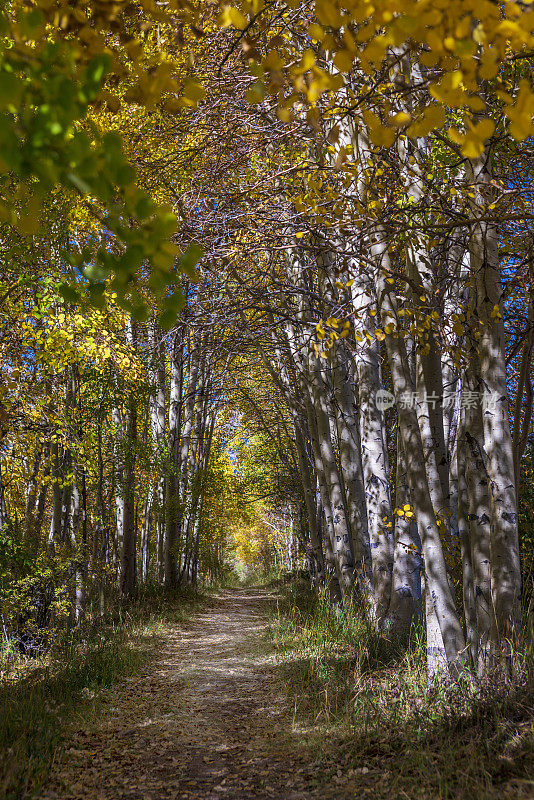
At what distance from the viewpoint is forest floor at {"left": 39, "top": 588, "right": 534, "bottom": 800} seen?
354cm

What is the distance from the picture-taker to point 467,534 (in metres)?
4.61

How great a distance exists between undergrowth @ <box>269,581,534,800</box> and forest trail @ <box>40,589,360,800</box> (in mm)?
197

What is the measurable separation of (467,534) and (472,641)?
2.66ft

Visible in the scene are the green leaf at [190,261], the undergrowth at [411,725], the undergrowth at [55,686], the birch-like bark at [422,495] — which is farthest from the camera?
the birch-like bark at [422,495]

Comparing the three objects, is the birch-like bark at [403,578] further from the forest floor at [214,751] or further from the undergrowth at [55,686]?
the undergrowth at [55,686]

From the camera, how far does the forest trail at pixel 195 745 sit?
12.0ft

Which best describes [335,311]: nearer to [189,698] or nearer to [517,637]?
[517,637]

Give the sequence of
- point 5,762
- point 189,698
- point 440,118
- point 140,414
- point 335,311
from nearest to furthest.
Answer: point 440,118 < point 5,762 < point 335,311 < point 189,698 < point 140,414

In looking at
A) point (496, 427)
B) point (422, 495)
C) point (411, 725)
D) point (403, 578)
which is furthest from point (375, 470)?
point (411, 725)

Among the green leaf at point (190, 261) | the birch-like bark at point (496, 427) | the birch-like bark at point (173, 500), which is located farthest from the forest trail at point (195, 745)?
the birch-like bark at point (173, 500)

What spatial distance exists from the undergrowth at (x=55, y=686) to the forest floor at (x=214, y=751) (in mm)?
127


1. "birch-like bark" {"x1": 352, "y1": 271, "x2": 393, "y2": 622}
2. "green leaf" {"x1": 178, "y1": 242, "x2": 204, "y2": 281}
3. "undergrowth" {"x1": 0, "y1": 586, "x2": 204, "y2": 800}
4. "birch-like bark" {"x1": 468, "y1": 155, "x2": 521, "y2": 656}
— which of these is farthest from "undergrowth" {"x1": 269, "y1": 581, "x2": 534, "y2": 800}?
"green leaf" {"x1": 178, "y1": 242, "x2": 204, "y2": 281}

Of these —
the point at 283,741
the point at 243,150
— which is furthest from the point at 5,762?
the point at 243,150

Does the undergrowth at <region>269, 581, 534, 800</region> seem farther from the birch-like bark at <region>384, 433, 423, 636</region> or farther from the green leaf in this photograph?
the green leaf
